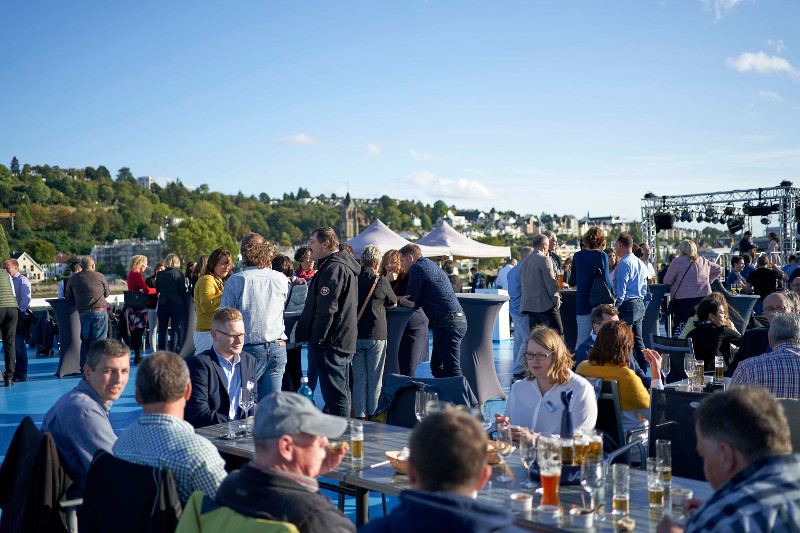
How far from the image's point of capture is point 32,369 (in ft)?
30.4

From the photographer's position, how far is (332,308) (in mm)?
4836

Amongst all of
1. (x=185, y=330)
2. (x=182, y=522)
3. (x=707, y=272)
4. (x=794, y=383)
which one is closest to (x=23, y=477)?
(x=182, y=522)

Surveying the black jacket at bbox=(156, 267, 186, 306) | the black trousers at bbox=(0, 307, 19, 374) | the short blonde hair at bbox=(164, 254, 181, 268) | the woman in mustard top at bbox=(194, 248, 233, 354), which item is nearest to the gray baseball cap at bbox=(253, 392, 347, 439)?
the woman in mustard top at bbox=(194, 248, 233, 354)

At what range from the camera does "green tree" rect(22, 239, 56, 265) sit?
104750 millimetres

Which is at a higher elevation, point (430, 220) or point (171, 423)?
point (430, 220)

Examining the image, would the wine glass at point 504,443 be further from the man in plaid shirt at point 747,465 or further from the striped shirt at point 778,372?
the striped shirt at point 778,372

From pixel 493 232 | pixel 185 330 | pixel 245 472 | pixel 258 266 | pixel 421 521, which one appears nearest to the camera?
pixel 421 521

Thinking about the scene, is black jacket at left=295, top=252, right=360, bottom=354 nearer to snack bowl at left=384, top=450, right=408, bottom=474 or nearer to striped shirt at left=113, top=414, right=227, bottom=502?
snack bowl at left=384, top=450, right=408, bottom=474

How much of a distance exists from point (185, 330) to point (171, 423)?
7116mm

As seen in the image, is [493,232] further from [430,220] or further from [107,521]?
[107,521]

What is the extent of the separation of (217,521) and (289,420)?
0.93 ft

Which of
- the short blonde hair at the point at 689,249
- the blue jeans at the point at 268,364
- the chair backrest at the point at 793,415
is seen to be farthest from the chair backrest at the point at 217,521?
the short blonde hair at the point at 689,249

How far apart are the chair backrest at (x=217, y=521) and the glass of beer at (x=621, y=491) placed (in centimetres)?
97

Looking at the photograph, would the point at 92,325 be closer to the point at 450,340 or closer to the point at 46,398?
the point at 46,398
